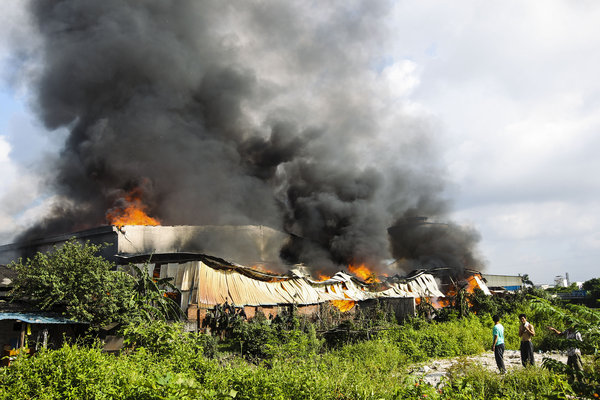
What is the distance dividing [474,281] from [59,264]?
30237 millimetres

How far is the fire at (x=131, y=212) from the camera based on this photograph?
2873cm

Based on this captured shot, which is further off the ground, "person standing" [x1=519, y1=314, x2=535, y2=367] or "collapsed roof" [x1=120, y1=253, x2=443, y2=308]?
"collapsed roof" [x1=120, y1=253, x2=443, y2=308]

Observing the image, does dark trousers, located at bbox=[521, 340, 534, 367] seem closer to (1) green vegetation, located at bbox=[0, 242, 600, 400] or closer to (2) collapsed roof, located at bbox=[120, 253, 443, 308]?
(1) green vegetation, located at bbox=[0, 242, 600, 400]

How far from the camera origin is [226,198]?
32.3 m

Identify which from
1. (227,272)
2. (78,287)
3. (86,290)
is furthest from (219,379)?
(227,272)

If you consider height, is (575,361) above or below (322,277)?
below

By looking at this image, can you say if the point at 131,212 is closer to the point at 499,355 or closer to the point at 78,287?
the point at 78,287

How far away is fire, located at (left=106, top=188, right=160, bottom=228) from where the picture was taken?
28734 mm

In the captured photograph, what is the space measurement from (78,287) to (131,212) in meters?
19.0

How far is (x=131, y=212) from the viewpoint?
95.4 feet

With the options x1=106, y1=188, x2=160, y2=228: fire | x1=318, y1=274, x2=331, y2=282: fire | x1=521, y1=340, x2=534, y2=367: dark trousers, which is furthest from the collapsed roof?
x1=106, y1=188, x2=160, y2=228: fire

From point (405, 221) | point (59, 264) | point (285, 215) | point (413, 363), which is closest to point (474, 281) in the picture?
point (405, 221)

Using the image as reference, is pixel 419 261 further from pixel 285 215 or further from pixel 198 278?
pixel 198 278

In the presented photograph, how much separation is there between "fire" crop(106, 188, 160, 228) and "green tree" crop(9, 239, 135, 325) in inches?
676
